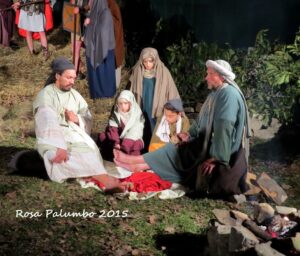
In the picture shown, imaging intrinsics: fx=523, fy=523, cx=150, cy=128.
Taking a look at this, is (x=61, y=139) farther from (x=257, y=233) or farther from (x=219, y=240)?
(x=257, y=233)

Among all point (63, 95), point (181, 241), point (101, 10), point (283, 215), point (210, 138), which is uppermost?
point (101, 10)

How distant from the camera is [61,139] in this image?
6.95m

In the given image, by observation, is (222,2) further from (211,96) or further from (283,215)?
(283,215)

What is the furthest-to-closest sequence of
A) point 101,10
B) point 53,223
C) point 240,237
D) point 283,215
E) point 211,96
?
point 101,10 < point 211,96 < point 53,223 < point 283,215 < point 240,237

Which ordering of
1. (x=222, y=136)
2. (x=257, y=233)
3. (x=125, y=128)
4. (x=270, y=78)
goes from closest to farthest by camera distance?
→ 1. (x=257, y=233)
2. (x=222, y=136)
3. (x=125, y=128)
4. (x=270, y=78)

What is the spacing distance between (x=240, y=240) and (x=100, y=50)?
6.12 meters

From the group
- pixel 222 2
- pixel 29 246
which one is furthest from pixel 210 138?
pixel 222 2

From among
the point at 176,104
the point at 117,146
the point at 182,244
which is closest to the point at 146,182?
the point at 117,146

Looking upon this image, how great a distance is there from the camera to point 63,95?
7.23 m

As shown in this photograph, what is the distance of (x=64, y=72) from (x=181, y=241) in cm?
273

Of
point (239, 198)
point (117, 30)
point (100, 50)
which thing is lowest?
point (239, 198)

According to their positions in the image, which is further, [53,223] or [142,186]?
[142,186]

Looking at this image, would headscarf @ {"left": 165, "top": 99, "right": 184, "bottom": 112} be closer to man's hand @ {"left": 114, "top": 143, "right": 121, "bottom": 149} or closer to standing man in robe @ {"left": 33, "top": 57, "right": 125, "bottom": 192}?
man's hand @ {"left": 114, "top": 143, "right": 121, "bottom": 149}

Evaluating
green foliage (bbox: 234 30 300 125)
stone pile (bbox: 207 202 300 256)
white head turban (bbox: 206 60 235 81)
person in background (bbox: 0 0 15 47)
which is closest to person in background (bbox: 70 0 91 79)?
green foliage (bbox: 234 30 300 125)
